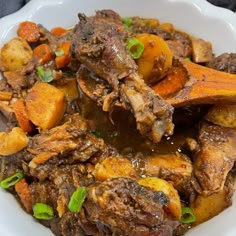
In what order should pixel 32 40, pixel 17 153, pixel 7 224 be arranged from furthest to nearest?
1. pixel 32 40
2. pixel 17 153
3. pixel 7 224

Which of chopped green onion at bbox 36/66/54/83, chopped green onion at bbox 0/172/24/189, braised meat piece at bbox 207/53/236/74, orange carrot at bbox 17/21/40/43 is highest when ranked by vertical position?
orange carrot at bbox 17/21/40/43

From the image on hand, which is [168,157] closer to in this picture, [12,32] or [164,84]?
[164,84]

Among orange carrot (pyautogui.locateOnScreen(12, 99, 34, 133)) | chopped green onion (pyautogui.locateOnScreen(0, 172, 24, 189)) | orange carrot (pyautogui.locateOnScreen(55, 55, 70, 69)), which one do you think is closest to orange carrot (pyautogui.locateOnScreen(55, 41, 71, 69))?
orange carrot (pyautogui.locateOnScreen(55, 55, 70, 69))

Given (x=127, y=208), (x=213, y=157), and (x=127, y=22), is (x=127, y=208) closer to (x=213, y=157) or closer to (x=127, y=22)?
(x=213, y=157)

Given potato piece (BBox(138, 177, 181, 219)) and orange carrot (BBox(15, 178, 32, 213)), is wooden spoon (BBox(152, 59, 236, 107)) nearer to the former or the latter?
potato piece (BBox(138, 177, 181, 219))

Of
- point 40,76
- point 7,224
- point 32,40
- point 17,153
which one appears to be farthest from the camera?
point 32,40

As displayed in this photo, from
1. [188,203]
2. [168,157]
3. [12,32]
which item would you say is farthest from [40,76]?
[188,203]

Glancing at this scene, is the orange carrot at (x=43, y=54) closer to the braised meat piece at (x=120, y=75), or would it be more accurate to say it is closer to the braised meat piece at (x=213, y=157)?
the braised meat piece at (x=120, y=75)
